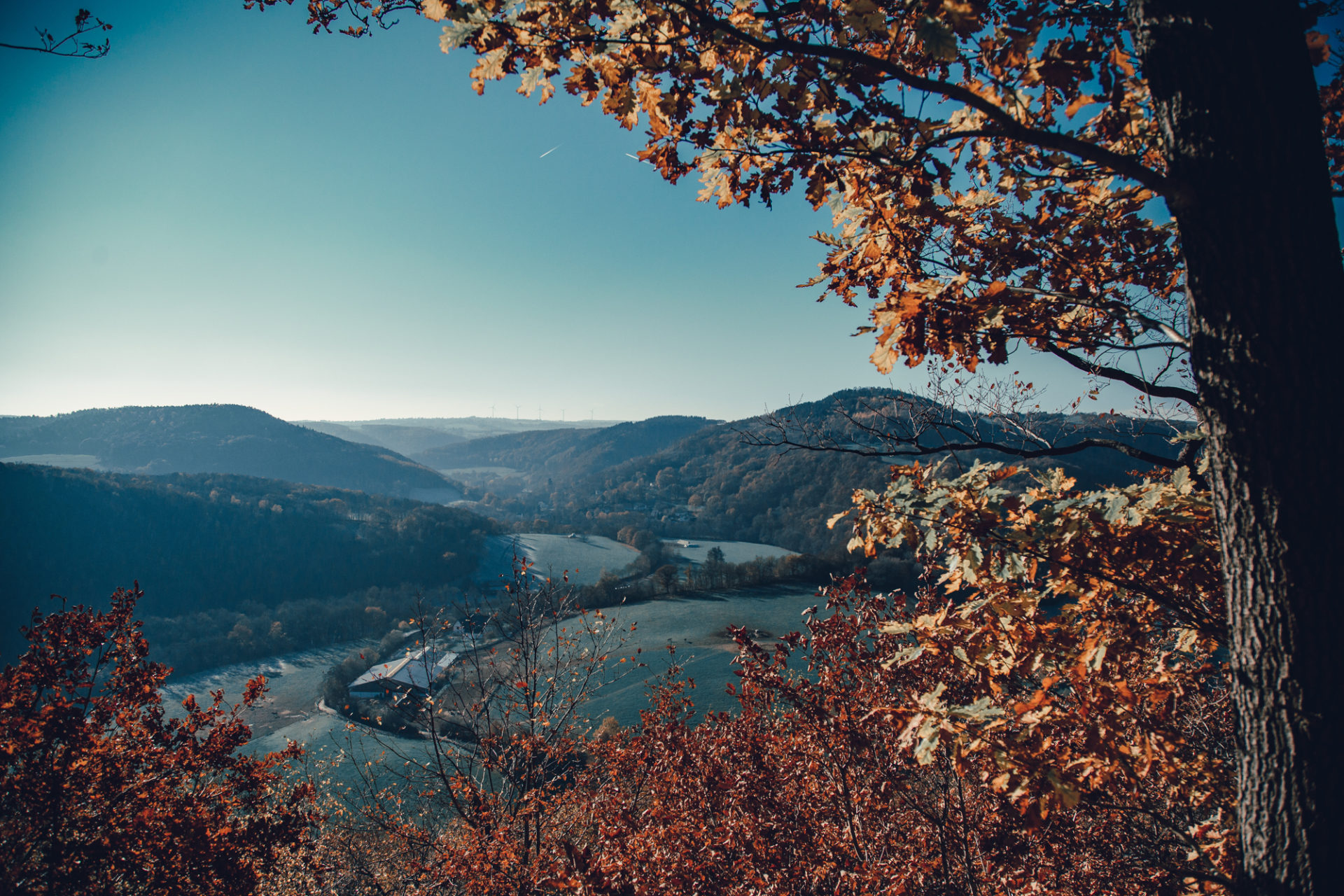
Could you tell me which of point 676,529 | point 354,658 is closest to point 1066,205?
point 354,658

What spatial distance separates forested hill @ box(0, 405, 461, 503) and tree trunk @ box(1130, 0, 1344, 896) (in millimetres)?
152062

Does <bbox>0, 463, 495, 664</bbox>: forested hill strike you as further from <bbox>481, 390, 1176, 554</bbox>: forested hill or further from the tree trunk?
the tree trunk

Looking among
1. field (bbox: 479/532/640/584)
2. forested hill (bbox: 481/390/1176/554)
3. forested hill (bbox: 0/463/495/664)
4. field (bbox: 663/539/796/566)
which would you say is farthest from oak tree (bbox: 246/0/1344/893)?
forested hill (bbox: 0/463/495/664)

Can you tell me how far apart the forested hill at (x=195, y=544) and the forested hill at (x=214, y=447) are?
55.5 meters

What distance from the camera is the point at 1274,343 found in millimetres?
1687

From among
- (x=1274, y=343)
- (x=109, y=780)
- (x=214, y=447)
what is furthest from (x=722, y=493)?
(x=214, y=447)

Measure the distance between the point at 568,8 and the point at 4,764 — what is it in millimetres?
8553

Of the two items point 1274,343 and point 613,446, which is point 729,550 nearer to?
point 1274,343

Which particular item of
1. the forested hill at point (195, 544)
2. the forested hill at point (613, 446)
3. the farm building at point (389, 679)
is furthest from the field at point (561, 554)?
the forested hill at point (613, 446)

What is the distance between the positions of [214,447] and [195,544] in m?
83.0

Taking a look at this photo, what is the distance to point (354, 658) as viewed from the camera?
47656 millimetres

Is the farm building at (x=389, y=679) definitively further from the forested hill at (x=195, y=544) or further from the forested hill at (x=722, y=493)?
the forested hill at (x=195, y=544)

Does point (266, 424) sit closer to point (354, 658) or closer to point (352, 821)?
point (354, 658)

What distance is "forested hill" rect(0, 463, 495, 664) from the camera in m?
65.4
